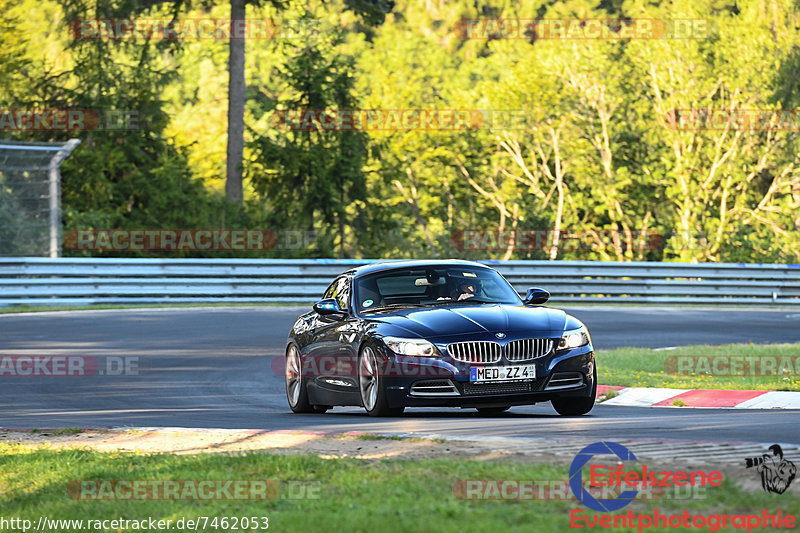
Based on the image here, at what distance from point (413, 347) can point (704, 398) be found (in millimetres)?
3860

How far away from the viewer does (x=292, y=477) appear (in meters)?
7.39

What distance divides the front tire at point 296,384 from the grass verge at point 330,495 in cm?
406

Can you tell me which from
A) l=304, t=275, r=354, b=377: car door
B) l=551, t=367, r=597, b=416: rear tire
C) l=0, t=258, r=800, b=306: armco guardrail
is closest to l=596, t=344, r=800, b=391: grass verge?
l=551, t=367, r=597, b=416: rear tire

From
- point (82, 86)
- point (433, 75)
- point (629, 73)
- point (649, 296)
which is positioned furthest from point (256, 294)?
point (433, 75)

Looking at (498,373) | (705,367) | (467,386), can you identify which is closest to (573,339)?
(498,373)

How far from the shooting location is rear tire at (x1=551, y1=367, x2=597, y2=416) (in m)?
11.2

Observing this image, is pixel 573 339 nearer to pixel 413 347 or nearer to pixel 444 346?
pixel 444 346

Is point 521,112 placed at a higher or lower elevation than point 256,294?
higher

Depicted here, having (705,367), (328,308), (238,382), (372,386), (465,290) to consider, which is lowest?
(238,382)

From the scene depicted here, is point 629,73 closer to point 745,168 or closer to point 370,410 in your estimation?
point 745,168

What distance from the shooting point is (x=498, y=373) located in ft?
34.8

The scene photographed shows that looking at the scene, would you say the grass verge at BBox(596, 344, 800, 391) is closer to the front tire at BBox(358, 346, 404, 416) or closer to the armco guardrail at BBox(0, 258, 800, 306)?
the front tire at BBox(358, 346, 404, 416)

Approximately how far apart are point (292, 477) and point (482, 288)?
511cm

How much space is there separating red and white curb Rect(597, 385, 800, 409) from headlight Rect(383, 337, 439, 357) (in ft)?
11.0
